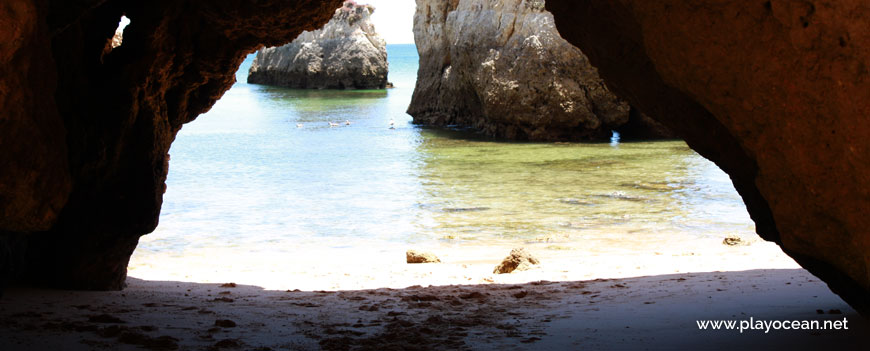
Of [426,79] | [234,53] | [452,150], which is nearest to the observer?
[234,53]

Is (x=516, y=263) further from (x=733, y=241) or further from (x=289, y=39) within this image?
(x=289, y=39)

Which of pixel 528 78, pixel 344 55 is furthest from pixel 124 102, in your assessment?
pixel 344 55

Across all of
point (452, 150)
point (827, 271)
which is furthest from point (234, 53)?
point (452, 150)

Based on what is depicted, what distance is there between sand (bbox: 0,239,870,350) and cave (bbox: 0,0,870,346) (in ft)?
1.56

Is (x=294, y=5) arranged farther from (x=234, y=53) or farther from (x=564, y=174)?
(x=564, y=174)

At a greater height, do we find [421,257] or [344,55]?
[344,55]

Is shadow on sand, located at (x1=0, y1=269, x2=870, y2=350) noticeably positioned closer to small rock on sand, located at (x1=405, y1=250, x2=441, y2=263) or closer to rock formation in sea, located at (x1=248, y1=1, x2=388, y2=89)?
small rock on sand, located at (x1=405, y1=250, x2=441, y2=263)

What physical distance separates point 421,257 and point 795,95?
5551 mm

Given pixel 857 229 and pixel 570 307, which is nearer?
pixel 857 229

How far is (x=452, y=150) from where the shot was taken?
66.7 feet

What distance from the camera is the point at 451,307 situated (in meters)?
5.74

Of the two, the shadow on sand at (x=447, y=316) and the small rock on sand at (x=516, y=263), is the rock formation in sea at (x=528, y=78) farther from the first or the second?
the shadow on sand at (x=447, y=316)

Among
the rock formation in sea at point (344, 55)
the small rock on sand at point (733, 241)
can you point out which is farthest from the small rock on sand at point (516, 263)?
the rock formation in sea at point (344, 55)

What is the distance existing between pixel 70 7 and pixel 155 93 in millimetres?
1722
